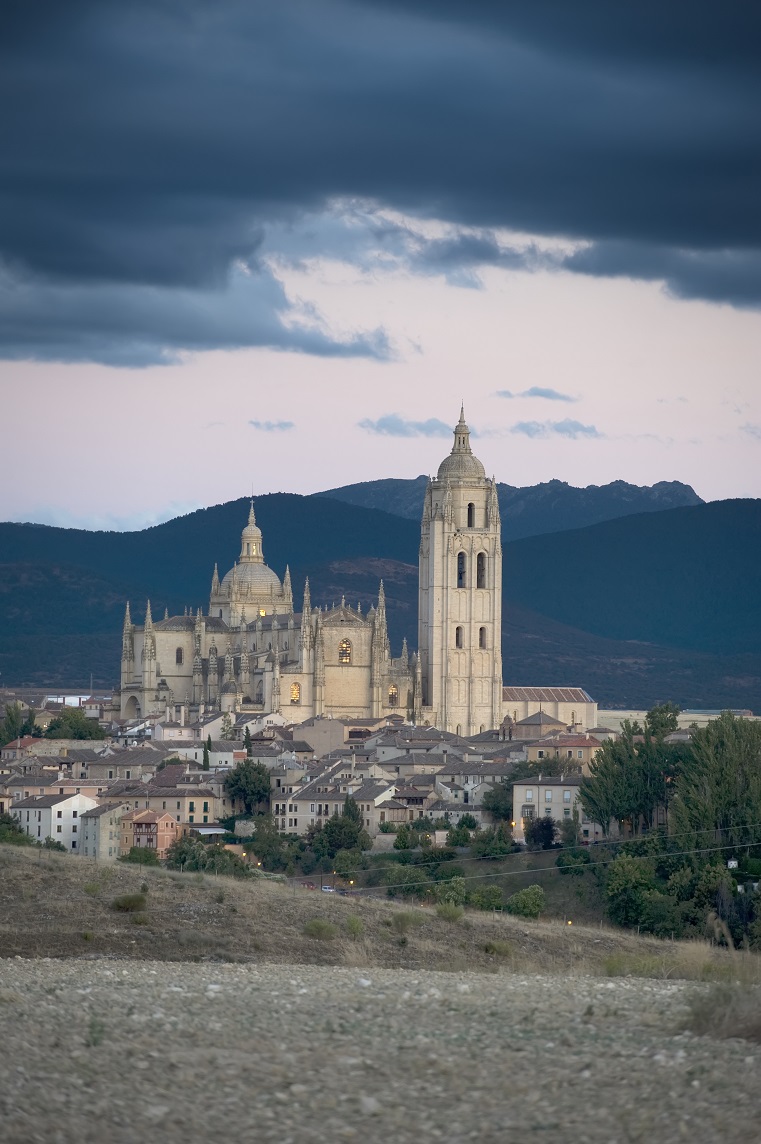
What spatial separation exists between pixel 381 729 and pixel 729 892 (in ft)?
166

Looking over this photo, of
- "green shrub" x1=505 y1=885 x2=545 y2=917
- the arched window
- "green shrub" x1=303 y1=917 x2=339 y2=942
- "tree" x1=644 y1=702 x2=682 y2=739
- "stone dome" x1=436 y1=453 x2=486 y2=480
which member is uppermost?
"stone dome" x1=436 y1=453 x2=486 y2=480

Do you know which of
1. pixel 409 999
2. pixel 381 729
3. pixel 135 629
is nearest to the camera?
pixel 409 999

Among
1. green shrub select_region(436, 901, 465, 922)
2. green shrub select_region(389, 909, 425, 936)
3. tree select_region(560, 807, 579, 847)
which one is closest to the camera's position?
green shrub select_region(389, 909, 425, 936)

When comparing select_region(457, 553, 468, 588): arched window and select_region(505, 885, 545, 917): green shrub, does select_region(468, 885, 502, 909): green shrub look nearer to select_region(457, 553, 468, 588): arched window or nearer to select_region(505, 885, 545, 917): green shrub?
select_region(505, 885, 545, 917): green shrub

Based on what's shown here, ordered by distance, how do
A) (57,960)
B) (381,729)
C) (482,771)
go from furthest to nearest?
(381,729) → (482,771) → (57,960)

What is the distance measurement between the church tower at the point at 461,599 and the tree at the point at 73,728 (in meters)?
16.6

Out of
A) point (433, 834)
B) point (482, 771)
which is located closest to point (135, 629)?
point (482, 771)

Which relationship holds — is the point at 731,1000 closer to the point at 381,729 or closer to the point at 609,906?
the point at 609,906

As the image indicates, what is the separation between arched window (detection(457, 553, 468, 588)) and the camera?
11165 centimetres

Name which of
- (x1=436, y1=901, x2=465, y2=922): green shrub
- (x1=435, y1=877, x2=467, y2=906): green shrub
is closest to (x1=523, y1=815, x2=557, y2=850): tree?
(x1=435, y1=877, x2=467, y2=906): green shrub

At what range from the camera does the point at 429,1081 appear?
47.7 feet

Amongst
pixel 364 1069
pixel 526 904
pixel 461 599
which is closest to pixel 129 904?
pixel 364 1069

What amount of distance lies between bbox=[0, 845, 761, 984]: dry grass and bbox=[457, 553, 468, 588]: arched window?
7897 cm

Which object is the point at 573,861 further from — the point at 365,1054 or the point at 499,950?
the point at 365,1054
